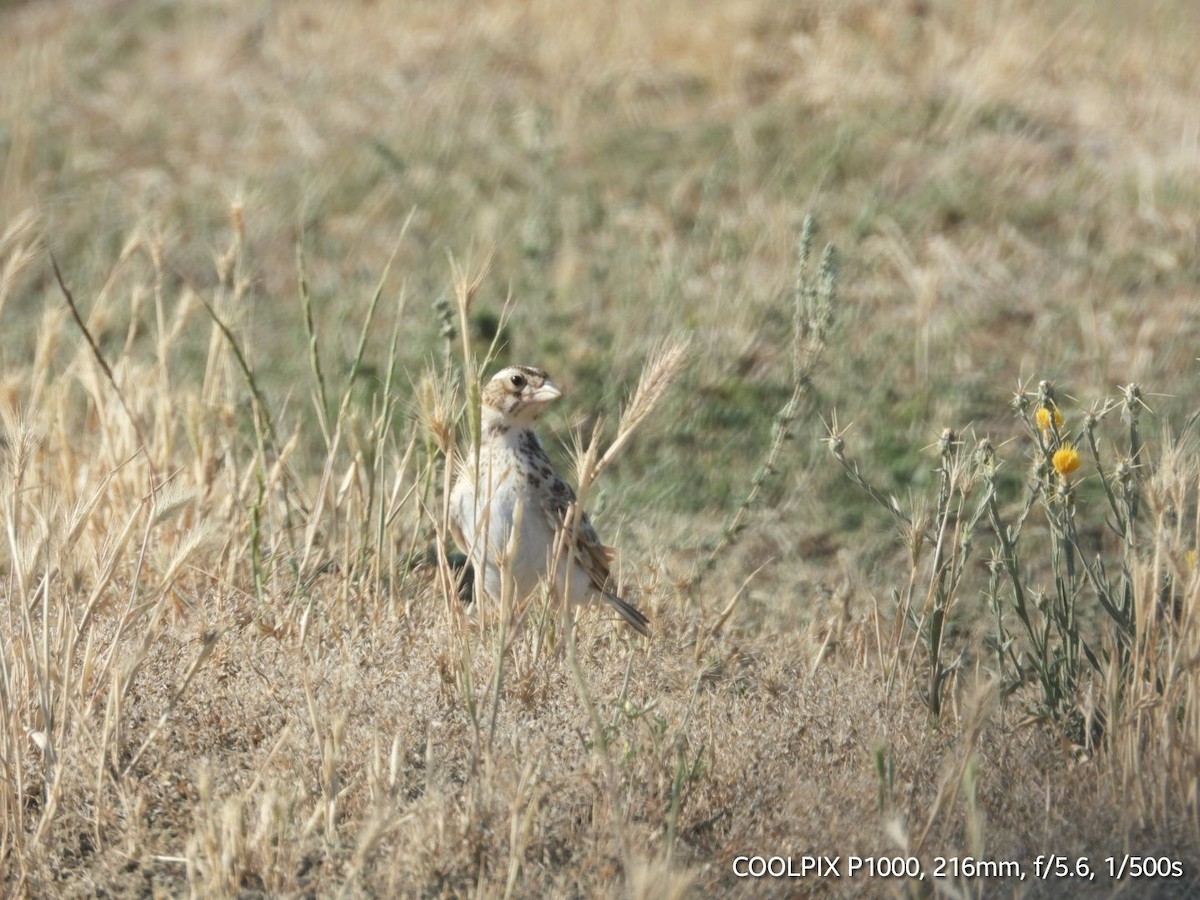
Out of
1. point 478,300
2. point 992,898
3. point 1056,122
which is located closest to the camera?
point 992,898

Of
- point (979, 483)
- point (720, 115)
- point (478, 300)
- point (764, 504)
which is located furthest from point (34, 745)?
point (720, 115)

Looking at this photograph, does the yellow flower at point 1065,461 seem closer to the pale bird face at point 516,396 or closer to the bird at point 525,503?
the bird at point 525,503

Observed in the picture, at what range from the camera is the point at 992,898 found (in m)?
2.94

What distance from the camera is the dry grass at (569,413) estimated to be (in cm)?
312

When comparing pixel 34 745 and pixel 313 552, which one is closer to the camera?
pixel 34 745

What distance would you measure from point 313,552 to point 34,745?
1188 millimetres

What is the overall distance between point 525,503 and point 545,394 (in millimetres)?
323

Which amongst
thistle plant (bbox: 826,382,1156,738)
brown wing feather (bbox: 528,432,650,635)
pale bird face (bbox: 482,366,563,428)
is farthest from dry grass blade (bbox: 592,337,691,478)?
pale bird face (bbox: 482,366,563,428)

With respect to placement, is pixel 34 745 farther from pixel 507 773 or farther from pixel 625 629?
pixel 625 629

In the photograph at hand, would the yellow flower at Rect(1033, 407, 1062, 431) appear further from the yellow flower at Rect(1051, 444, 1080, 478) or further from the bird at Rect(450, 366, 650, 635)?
the bird at Rect(450, 366, 650, 635)

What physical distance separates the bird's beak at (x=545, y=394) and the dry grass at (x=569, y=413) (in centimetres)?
28

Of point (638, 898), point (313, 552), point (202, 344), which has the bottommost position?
point (202, 344)

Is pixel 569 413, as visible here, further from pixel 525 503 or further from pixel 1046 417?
pixel 1046 417

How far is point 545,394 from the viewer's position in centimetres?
437
